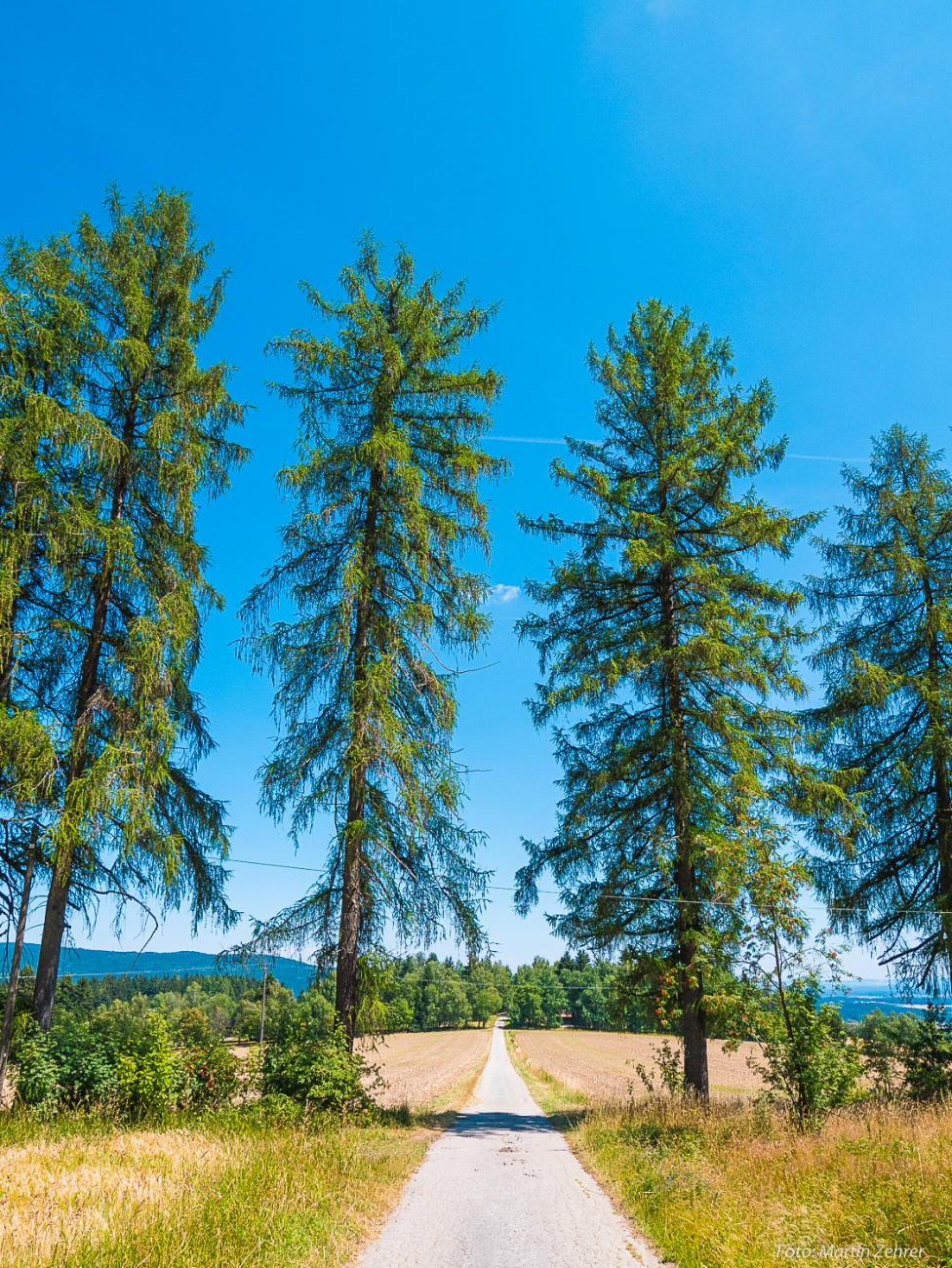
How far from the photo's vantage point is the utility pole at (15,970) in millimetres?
8828

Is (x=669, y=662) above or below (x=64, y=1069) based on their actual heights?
above

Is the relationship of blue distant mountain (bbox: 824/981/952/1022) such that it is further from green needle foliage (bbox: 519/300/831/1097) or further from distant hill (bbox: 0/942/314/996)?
distant hill (bbox: 0/942/314/996)

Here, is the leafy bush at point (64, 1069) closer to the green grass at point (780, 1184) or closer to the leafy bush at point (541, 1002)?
the green grass at point (780, 1184)

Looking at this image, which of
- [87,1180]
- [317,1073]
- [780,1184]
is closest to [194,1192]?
[87,1180]

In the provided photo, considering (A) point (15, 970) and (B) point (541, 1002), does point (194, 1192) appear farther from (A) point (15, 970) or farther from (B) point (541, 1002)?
(B) point (541, 1002)

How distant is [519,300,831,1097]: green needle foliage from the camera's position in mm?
12445

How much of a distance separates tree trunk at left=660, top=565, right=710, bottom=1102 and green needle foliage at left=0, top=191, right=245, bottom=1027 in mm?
8095

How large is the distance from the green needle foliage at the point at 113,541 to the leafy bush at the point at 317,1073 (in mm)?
2784

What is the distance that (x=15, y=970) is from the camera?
9133 mm

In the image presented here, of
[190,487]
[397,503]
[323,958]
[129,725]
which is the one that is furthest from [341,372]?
[323,958]

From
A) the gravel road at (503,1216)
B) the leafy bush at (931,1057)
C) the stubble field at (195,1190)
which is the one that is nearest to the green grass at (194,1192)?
the stubble field at (195,1190)

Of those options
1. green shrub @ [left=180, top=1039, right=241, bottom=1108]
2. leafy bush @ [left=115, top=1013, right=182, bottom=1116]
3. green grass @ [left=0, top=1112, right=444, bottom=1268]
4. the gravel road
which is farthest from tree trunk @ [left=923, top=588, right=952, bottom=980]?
leafy bush @ [left=115, top=1013, right=182, bottom=1116]

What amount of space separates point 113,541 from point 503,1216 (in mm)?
9884

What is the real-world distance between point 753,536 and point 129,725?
38.1ft
